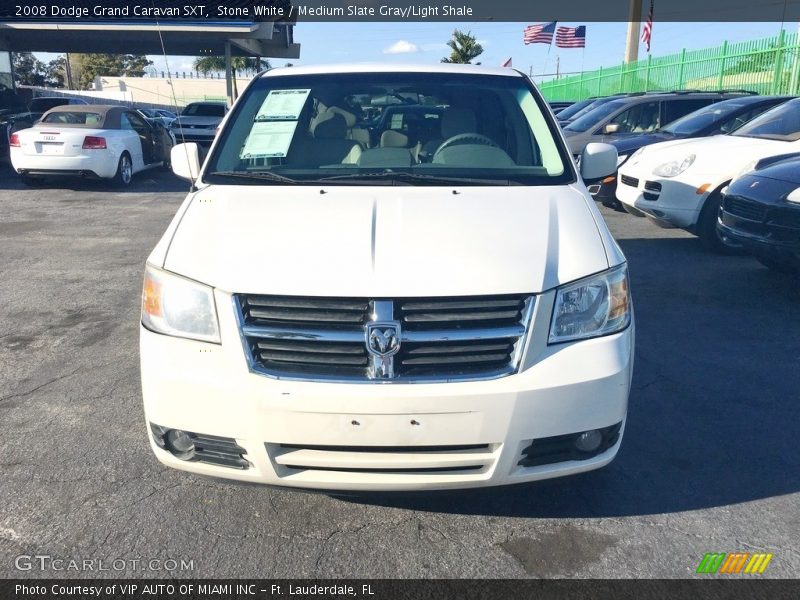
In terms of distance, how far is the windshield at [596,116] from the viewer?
12242mm

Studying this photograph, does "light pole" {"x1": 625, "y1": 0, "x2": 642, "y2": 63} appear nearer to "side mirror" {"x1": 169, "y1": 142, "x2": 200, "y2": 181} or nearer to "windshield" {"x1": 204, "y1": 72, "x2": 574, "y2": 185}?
"windshield" {"x1": 204, "y1": 72, "x2": 574, "y2": 185}

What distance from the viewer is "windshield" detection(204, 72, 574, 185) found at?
3688mm

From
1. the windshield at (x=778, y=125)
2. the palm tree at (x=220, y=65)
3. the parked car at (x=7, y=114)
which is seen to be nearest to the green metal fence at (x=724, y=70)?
the windshield at (x=778, y=125)

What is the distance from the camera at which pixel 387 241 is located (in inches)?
112

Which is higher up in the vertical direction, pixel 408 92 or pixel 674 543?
pixel 408 92

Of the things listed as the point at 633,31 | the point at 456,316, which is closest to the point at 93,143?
the point at 456,316

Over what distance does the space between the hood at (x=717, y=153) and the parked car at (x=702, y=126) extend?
1214 mm

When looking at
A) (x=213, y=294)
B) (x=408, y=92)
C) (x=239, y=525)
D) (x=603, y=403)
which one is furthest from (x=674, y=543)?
(x=408, y=92)

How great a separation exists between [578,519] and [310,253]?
1553mm

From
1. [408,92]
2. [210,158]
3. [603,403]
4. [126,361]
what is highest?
[408,92]

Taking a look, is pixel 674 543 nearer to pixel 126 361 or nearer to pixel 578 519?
pixel 578 519

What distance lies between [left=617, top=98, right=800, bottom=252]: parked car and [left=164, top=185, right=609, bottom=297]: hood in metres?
4.87

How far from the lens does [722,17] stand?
3459cm

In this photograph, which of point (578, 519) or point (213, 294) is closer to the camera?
point (213, 294)
